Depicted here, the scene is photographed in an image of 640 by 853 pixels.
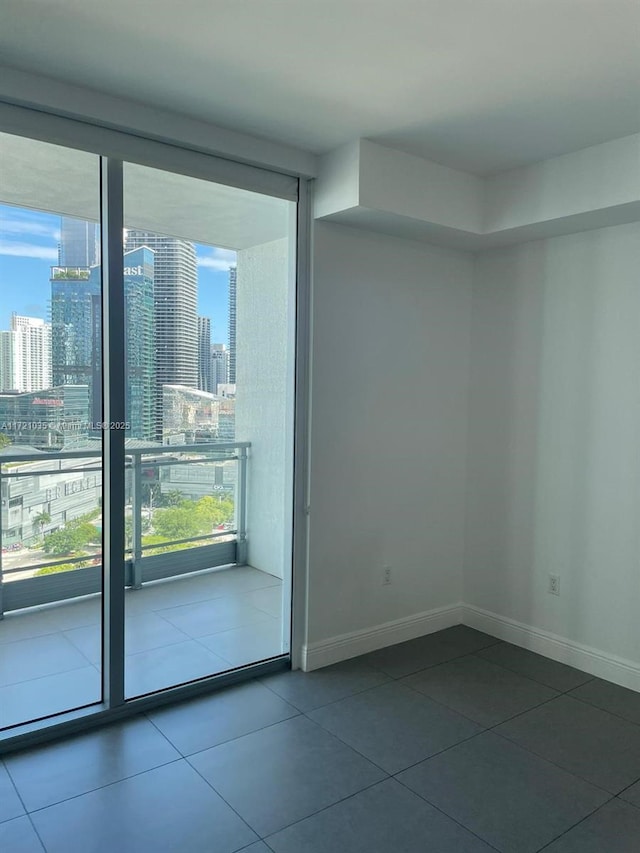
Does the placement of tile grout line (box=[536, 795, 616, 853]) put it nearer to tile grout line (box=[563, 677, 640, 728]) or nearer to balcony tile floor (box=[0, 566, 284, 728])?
tile grout line (box=[563, 677, 640, 728])

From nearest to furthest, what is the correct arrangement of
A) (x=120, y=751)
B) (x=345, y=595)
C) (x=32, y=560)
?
(x=120, y=751), (x=32, y=560), (x=345, y=595)

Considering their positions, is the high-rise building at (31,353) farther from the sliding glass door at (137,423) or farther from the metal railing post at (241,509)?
the metal railing post at (241,509)

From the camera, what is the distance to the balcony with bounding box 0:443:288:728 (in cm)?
276

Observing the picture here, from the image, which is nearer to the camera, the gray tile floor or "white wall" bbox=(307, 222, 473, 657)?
the gray tile floor

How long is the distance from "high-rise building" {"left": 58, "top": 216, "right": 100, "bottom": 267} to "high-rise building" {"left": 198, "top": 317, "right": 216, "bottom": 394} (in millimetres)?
551

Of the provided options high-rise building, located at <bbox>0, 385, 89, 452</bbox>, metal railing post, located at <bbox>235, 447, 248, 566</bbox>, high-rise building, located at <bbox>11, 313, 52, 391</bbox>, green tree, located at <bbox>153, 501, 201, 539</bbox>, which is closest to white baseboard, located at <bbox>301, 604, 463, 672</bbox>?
metal railing post, located at <bbox>235, 447, 248, 566</bbox>

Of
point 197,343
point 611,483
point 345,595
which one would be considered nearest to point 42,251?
point 197,343

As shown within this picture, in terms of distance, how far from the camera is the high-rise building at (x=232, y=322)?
312 centimetres

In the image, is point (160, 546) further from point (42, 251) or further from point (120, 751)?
point (42, 251)

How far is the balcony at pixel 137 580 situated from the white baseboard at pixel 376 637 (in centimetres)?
20

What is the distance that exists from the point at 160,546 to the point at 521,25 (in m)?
2.53

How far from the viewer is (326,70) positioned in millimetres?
2309

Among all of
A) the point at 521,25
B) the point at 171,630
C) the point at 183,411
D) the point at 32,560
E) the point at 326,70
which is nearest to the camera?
the point at 521,25

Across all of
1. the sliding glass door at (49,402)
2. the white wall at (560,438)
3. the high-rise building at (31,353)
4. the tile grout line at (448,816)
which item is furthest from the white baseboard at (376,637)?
the high-rise building at (31,353)
